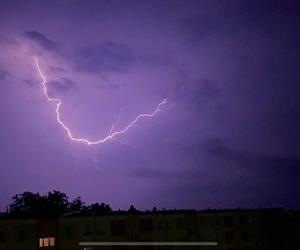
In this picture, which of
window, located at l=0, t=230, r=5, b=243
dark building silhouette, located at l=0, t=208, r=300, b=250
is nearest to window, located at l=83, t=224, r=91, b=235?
dark building silhouette, located at l=0, t=208, r=300, b=250

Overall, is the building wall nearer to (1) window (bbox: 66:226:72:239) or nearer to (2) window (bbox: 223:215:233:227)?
(1) window (bbox: 66:226:72:239)

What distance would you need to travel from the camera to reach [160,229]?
46688 mm

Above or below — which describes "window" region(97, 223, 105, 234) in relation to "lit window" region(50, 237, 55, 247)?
above

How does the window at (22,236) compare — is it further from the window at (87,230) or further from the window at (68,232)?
the window at (87,230)

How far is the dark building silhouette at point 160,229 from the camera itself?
40031mm

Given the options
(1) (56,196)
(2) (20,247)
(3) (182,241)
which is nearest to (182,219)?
(3) (182,241)

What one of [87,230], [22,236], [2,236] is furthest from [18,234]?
[87,230]

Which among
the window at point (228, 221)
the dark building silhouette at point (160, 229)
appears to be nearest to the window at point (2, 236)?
the dark building silhouette at point (160, 229)

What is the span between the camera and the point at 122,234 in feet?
147

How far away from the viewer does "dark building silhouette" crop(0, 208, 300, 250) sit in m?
40.0

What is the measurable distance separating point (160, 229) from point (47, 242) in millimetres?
11331

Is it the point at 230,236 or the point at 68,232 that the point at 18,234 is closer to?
the point at 68,232

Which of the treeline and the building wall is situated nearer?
the building wall

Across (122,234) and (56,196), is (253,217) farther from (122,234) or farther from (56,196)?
(56,196)
